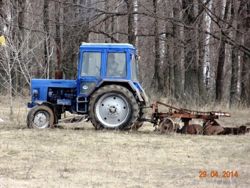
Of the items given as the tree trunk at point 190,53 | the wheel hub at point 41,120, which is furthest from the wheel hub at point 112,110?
the tree trunk at point 190,53

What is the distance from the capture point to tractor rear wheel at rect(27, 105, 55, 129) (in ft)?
48.9

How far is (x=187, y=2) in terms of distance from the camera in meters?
25.8

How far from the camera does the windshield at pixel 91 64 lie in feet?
48.2

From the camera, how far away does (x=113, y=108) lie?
14.6 m

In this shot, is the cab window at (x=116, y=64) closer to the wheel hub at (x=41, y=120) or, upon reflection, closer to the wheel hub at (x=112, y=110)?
the wheel hub at (x=112, y=110)

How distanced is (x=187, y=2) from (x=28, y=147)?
15.8 m

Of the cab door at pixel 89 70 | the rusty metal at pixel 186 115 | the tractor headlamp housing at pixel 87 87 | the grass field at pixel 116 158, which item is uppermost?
the cab door at pixel 89 70

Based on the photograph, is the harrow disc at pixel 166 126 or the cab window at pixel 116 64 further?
the cab window at pixel 116 64

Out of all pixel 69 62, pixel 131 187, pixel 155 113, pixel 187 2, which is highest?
pixel 187 2

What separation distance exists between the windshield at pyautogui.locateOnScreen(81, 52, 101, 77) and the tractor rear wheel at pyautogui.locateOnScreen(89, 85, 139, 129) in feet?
1.66

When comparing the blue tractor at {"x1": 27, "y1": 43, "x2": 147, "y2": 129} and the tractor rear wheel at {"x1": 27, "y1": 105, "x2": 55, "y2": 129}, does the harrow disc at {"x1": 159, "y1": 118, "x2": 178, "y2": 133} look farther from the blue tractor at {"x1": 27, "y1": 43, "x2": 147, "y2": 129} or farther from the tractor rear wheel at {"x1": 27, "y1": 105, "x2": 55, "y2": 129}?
the tractor rear wheel at {"x1": 27, "y1": 105, "x2": 55, "y2": 129}

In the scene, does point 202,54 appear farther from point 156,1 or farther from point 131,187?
point 131,187

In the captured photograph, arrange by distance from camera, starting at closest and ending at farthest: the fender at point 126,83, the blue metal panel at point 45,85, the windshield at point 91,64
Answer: the fender at point 126,83
the windshield at point 91,64
the blue metal panel at point 45,85

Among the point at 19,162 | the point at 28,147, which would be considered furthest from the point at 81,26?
the point at 19,162
